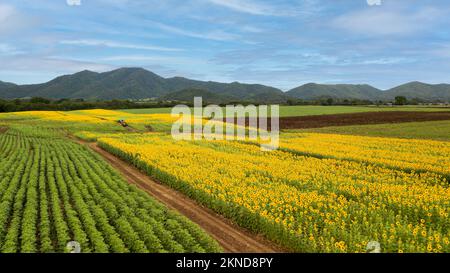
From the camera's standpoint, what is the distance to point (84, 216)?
47.4 feet

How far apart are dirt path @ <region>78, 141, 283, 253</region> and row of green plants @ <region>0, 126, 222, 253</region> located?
0.94 metres

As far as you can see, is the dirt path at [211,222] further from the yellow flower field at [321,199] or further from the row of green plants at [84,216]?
→ the row of green plants at [84,216]

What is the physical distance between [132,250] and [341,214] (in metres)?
7.91

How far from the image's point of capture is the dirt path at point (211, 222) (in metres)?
13.1

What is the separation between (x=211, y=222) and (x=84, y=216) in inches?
197

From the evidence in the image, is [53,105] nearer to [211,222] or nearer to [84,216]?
[84,216]

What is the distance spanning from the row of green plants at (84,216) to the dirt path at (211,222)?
0.94m

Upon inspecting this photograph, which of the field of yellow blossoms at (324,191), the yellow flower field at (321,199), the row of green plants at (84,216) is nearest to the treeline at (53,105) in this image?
the field of yellow blossoms at (324,191)

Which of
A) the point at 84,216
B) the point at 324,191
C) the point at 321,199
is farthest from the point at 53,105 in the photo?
the point at 321,199

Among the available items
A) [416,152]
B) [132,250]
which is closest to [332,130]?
[416,152]

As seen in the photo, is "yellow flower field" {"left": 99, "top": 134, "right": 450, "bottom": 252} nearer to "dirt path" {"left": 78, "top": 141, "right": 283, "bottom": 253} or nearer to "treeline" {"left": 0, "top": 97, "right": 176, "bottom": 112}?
"dirt path" {"left": 78, "top": 141, "right": 283, "bottom": 253}

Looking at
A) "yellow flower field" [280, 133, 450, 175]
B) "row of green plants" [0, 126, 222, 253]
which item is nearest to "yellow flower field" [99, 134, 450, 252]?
"yellow flower field" [280, 133, 450, 175]
